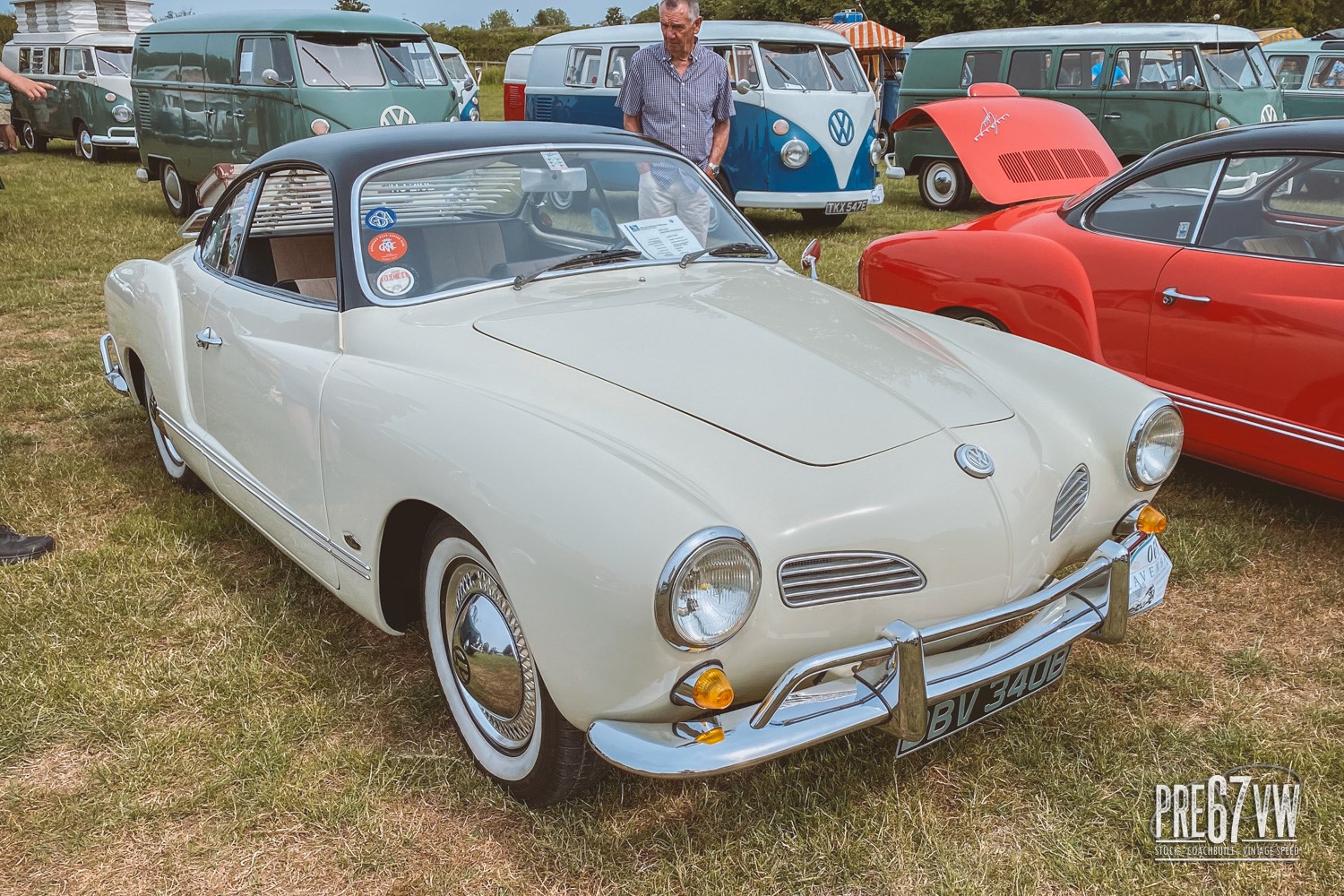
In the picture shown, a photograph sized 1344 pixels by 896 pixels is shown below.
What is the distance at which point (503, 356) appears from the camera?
2.84 metres

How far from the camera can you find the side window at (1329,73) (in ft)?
42.7

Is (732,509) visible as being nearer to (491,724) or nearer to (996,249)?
(491,724)

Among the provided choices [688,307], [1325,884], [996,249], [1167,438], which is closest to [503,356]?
[688,307]

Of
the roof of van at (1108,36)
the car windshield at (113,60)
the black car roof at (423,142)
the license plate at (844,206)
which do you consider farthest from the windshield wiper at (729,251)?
the car windshield at (113,60)

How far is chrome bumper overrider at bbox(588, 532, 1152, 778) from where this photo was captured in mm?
2102

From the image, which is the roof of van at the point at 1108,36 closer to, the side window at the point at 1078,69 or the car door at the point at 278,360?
the side window at the point at 1078,69

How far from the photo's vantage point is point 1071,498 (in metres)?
2.74

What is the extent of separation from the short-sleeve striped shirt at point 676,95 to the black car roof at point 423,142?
2395 mm

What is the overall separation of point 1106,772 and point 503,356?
1.81 m

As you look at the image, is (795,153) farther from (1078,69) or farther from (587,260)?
(587,260)

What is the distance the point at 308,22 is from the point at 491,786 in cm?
993

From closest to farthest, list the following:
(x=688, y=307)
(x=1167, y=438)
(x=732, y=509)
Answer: (x=732, y=509) → (x=1167, y=438) → (x=688, y=307)

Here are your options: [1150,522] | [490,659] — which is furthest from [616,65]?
[490,659]

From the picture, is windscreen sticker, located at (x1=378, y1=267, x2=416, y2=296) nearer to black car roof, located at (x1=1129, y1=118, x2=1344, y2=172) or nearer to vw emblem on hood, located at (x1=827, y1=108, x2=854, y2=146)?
black car roof, located at (x1=1129, y1=118, x2=1344, y2=172)
